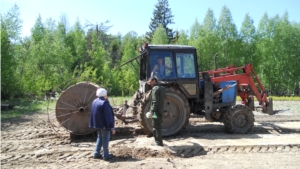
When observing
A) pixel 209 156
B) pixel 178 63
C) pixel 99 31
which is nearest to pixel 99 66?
pixel 99 31

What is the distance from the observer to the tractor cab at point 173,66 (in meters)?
8.05

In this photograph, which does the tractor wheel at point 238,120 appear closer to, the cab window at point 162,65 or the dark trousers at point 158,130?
the cab window at point 162,65

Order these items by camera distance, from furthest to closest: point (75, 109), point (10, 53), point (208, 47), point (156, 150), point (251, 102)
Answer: point (208, 47) < point (10, 53) < point (251, 102) < point (75, 109) < point (156, 150)

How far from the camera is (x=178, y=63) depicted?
8156 millimetres

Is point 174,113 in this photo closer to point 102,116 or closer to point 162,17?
point 102,116

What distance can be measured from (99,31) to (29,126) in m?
30.3

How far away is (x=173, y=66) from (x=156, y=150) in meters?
2.73

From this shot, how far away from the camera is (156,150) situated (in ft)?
21.3

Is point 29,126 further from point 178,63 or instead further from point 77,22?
point 77,22

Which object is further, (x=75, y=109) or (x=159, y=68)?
(x=159, y=68)

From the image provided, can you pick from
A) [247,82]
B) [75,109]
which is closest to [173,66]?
[247,82]

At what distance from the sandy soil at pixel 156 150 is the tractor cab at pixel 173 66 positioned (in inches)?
61.3

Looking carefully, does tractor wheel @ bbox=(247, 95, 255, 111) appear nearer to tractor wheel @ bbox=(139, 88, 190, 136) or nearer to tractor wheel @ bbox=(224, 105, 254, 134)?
tractor wheel @ bbox=(224, 105, 254, 134)

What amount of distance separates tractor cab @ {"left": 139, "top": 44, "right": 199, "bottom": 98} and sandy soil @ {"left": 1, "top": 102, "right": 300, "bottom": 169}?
1.56 m
